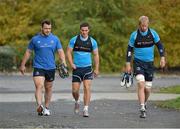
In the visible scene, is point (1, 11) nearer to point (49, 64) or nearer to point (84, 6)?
point (84, 6)

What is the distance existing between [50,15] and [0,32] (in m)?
2.61

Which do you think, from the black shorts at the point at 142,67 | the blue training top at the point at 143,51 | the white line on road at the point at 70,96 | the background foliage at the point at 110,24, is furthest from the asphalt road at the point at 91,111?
the background foliage at the point at 110,24

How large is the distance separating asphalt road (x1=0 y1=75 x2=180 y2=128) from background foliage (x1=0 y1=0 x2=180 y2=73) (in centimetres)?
940

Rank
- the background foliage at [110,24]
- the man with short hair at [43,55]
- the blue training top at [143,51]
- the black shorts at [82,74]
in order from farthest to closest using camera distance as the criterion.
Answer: the background foliage at [110,24]
the black shorts at [82,74]
the blue training top at [143,51]
the man with short hair at [43,55]

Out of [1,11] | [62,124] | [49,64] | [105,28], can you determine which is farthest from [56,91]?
[1,11]

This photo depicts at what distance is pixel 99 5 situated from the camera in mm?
27891

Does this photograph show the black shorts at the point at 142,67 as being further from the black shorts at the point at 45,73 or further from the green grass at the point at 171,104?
the black shorts at the point at 45,73

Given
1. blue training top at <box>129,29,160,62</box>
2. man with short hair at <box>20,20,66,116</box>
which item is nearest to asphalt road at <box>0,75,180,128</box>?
man with short hair at <box>20,20,66,116</box>

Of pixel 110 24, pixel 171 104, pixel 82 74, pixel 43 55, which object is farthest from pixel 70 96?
pixel 110 24

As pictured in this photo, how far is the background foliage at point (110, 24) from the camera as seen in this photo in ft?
91.2

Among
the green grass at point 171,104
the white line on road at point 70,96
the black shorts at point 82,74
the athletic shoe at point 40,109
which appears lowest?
the white line on road at point 70,96

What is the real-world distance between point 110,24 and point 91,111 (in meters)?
15.9

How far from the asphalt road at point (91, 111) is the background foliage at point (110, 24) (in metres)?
9.40

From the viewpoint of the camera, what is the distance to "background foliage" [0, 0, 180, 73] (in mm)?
27812
